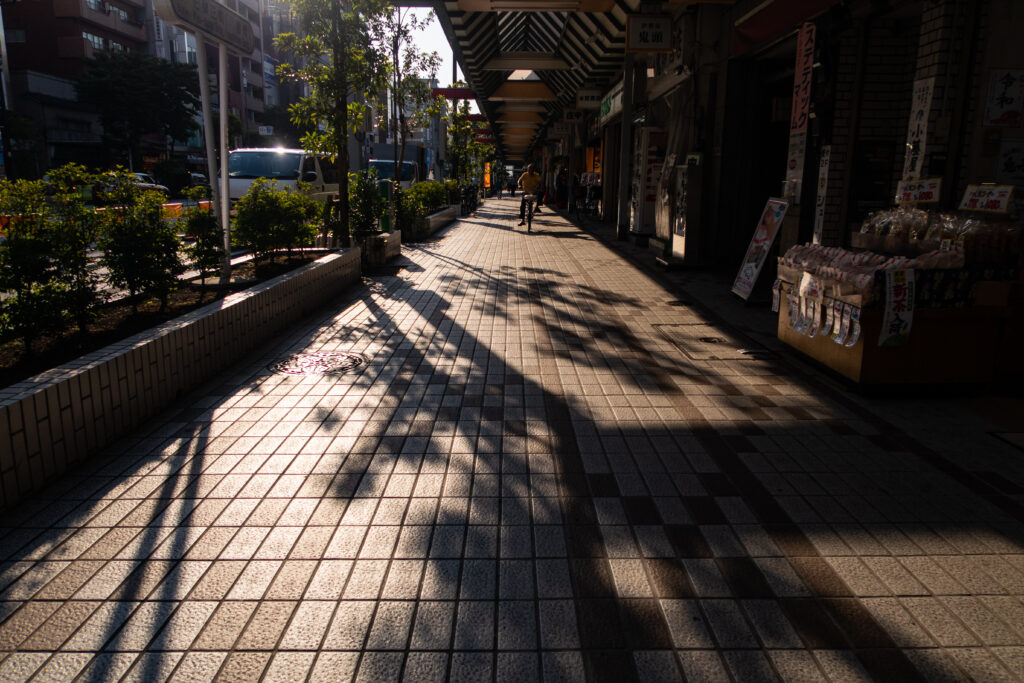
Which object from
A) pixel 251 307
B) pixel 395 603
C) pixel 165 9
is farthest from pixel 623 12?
pixel 395 603

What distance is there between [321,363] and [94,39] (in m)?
51.7

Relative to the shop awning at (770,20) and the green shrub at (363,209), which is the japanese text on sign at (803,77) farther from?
the green shrub at (363,209)

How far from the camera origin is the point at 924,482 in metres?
3.86

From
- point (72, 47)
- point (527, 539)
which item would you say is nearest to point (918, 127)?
point (527, 539)

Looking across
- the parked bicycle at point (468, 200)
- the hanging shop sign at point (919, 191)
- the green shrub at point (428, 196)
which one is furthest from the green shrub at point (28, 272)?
the parked bicycle at point (468, 200)

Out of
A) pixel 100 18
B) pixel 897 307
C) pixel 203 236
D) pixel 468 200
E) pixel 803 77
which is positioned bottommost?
pixel 897 307

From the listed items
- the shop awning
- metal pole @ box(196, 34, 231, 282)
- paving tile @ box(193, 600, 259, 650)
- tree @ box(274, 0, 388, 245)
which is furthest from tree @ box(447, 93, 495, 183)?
paving tile @ box(193, 600, 259, 650)

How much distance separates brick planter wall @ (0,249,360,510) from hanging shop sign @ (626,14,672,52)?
8632 millimetres

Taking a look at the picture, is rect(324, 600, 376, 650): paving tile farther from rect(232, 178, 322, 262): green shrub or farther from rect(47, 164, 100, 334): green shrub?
rect(232, 178, 322, 262): green shrub

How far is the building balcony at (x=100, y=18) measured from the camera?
43.0 metres

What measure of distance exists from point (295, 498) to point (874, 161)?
7.68 metres

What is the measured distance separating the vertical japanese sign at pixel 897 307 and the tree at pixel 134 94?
158 ft

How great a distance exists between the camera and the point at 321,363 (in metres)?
6.25

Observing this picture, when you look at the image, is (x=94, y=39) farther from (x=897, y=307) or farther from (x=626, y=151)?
(x=897, y=307)
